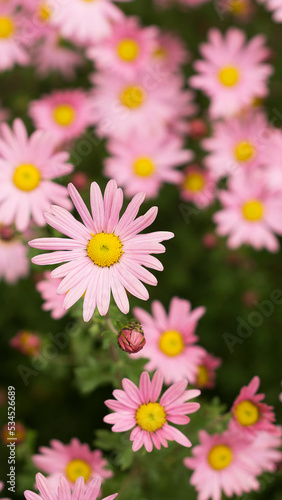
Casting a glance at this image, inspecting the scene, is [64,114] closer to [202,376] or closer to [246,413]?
[202,376]

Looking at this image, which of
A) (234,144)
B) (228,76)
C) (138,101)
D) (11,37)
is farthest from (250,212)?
(11,37)

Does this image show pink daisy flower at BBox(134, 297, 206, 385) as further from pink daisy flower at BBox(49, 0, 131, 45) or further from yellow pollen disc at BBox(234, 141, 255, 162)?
pink daisy flower at BBox(49, 0, 131, 45)

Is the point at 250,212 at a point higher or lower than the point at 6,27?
lower

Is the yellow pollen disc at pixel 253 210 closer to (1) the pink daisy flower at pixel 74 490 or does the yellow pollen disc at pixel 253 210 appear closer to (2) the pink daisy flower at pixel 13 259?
(2) the pink daisy flower at pixel 13 259

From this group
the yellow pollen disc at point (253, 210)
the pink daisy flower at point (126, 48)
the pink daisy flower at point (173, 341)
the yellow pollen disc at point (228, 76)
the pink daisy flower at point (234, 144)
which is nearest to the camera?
the pink daisy flower at point (173, 341)

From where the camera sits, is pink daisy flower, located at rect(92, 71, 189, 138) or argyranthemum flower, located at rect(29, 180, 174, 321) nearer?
argyranthemum flower, located at rect(29, 180, 174, 321)

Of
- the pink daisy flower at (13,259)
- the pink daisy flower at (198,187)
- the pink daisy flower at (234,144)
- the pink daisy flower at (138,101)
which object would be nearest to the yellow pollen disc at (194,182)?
the pink daisy flower at (198,187)

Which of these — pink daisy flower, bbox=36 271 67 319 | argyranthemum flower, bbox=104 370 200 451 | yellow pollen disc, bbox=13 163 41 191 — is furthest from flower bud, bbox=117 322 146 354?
yellow pollen disc, bbox=13 163 41 191
